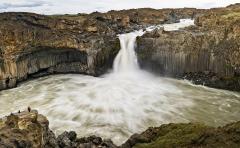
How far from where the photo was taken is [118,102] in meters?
36.1

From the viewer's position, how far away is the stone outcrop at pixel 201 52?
141 ft

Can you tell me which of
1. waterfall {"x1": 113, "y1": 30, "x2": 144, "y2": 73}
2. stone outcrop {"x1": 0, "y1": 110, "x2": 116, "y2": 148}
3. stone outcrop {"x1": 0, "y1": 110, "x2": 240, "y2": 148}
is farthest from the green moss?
stone outcrop {"x1": 0, "y1": 110, "x2": 116, "y2": 148}

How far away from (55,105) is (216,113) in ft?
47.0

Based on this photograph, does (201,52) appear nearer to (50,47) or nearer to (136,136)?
(50,47)

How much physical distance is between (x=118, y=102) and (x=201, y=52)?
14.2 meters

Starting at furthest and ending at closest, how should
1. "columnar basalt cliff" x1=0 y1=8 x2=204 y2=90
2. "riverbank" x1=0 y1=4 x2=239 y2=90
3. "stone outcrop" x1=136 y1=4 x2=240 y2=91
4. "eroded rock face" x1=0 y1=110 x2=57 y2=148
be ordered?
→ "columnar basalt cliff" x1=0 y1=8 x2=204 y2=90, "riverbank" x1=0 y1=4 x2=239 y2=90, "stone outcrop" x1=136 y1=4 x2=240 y2=91, "eroded rock face" x1=0 y1=110 x2=57 y2=148

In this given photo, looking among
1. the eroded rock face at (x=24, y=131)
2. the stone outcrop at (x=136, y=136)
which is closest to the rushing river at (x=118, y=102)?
the stone outcrop at (x=136, y=136)

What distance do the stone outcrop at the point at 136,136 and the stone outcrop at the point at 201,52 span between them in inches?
924

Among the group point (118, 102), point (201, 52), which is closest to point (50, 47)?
point (118, 102)

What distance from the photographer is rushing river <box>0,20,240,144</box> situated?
101ft

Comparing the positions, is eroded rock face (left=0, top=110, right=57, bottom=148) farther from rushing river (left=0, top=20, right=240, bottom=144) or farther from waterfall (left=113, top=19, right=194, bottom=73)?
waterfall (left=113, top=19, right=194, bottom=73)

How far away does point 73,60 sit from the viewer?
49.9 meters

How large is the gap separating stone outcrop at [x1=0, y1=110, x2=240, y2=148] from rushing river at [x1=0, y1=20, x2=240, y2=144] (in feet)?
20.5

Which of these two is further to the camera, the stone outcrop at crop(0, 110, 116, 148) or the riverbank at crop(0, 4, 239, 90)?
the riverbank at crop(0, 4, 239, 90)
